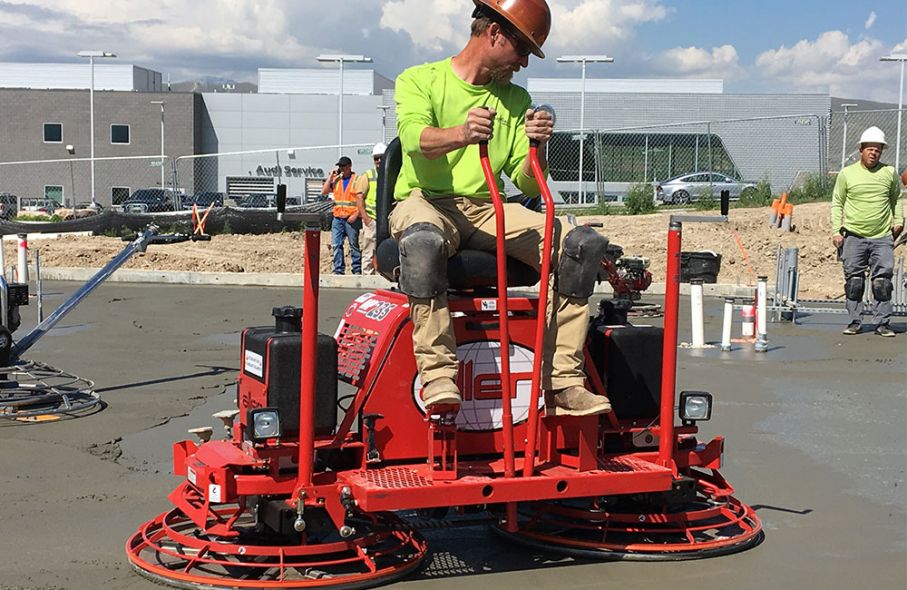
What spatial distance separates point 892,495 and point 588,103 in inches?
1781

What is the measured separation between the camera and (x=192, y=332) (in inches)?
482

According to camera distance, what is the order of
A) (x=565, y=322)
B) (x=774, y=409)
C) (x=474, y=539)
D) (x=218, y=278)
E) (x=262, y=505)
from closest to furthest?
(x=262, y=505) < (x=565, y=322) < (x=474, y=539) < (x=774, y=409) < (x=218, y=278)

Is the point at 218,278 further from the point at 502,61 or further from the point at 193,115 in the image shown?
the point at 193,115

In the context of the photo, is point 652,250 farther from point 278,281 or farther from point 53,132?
point 53,132

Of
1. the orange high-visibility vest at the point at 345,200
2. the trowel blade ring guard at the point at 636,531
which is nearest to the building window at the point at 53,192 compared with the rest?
the orange high-visibility vest at the point at 345,200

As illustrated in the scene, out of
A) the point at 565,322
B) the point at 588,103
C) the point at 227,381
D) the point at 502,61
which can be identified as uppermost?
the point at 588,103

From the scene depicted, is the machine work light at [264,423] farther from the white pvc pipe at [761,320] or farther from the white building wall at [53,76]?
the white building wall at [53,76]

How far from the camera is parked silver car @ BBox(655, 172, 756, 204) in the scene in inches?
1125

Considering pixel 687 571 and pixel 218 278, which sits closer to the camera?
pixel 687 571

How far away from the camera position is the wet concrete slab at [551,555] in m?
4.78

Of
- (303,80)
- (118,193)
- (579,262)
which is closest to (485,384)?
(579,262)

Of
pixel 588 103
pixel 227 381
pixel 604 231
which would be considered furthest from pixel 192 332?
pixel 588 103

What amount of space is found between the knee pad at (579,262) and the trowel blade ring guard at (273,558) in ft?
4.16

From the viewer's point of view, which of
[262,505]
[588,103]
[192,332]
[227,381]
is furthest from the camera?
[588,103]
